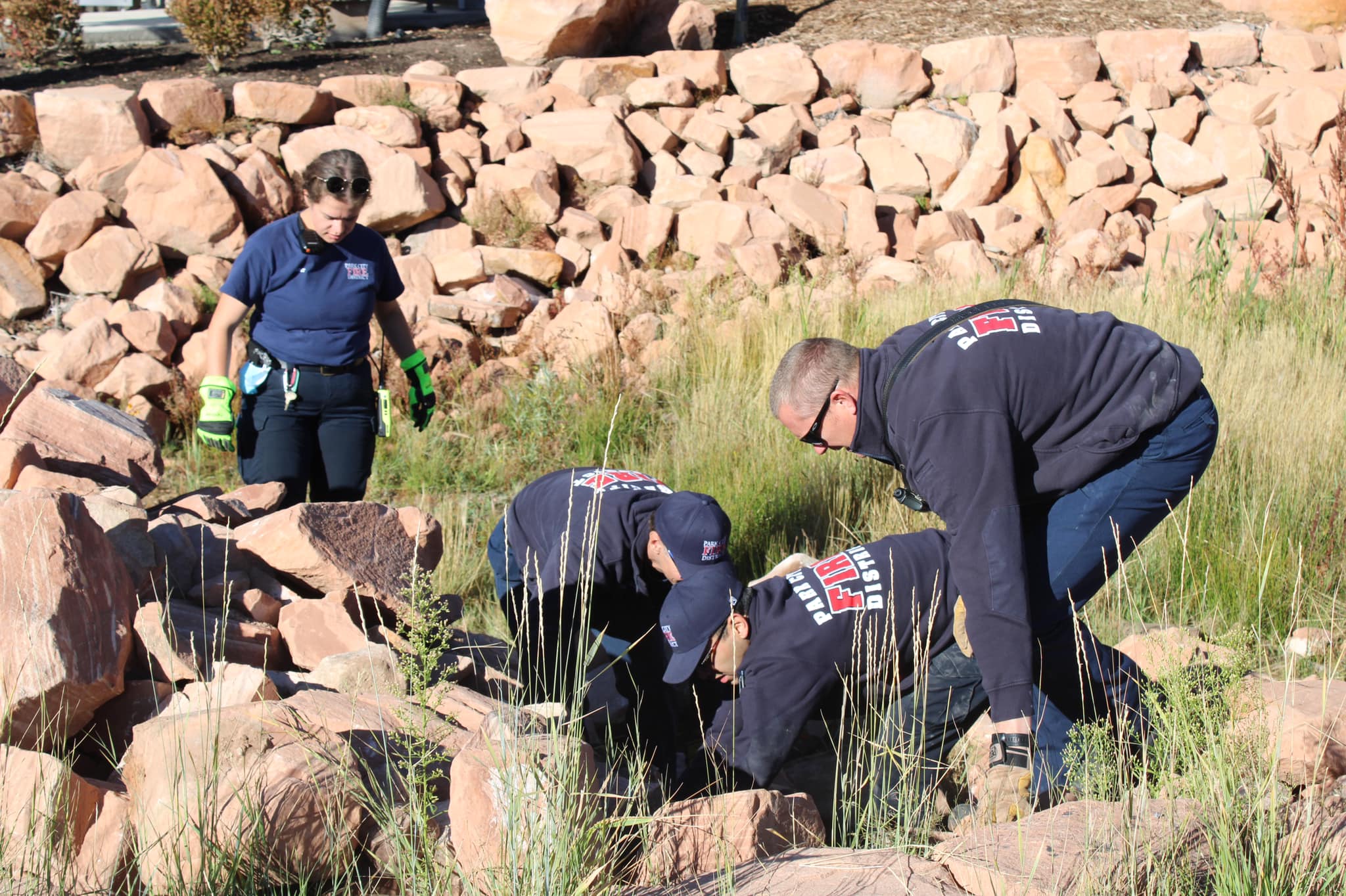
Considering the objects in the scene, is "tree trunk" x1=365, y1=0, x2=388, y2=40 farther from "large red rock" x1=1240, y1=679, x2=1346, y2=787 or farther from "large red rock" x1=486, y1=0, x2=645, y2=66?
"large red rock" x1=1240, y1=679, x2=1346, y2=787

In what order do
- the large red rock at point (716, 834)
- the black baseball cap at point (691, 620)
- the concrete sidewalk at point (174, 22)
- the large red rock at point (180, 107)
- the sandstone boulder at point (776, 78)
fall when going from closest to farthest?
1. the large red rock at point (716, 834)
2. the black baseball cap at point (691, 620)
3. the large red rock at point (180, 107)
4. the sandstone boulder at point (776, 78)
5. the concrete sidewalk at point (174, 22)

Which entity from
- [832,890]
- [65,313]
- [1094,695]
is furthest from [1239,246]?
[65,313]

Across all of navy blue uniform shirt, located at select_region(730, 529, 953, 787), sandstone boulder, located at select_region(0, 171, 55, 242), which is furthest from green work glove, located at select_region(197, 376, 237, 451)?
sandstone boulder, located at select_region(0, 171, 55, 242)

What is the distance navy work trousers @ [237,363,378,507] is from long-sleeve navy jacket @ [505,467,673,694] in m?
0.89

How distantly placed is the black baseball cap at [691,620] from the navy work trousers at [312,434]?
5.73 ft

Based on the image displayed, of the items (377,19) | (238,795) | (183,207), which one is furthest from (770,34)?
(238,795)

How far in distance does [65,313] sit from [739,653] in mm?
6404

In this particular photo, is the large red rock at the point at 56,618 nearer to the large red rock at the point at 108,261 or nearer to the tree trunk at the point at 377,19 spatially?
the large red rock at the point at 108,261

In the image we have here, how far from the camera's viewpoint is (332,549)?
3914 mm

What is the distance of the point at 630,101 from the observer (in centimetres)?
997

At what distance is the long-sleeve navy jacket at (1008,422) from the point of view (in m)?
2.76

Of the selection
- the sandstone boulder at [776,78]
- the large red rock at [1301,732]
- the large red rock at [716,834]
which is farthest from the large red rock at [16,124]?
the large red rock at [1301,732]

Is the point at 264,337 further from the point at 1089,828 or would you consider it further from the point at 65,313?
the point at 65,313

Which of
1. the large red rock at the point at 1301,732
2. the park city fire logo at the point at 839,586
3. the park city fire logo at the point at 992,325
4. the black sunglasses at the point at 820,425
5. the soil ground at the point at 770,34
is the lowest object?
the large red rock at the point at 1301,732
